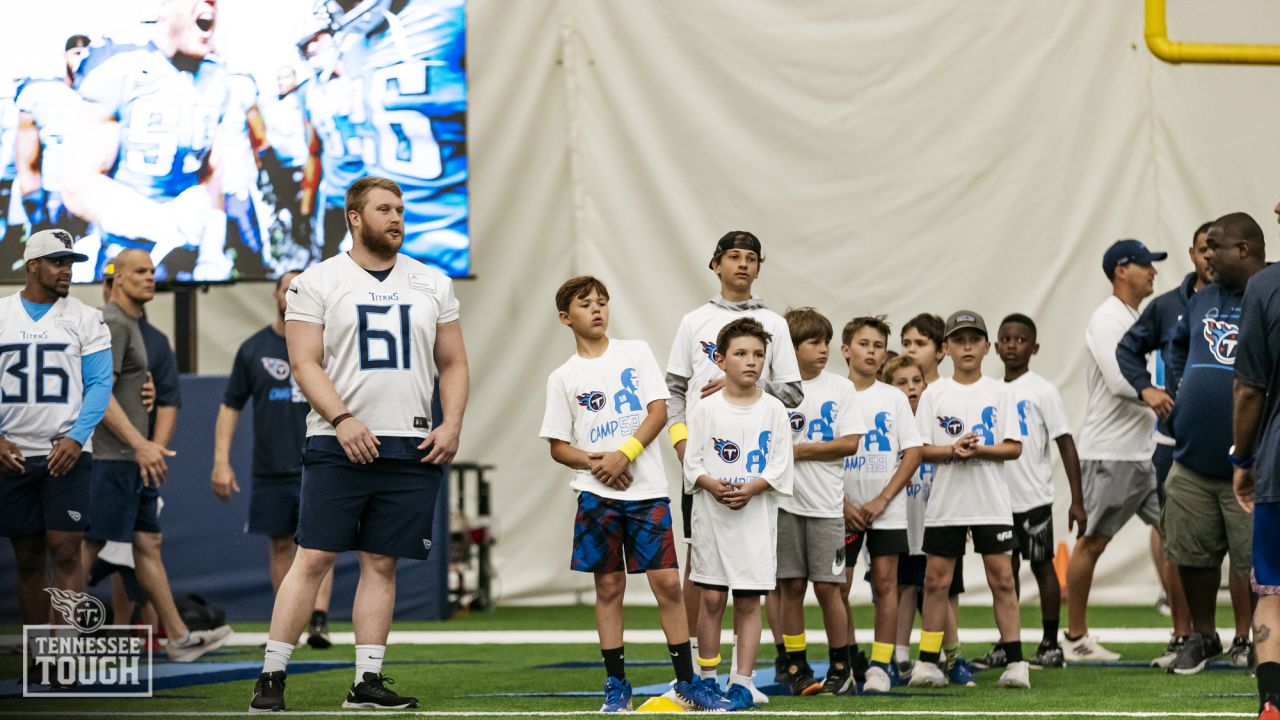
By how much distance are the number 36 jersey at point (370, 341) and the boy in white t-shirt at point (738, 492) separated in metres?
0.96

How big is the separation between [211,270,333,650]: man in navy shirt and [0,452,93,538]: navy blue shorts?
1579 mm

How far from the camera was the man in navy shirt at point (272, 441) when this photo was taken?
25.3ft

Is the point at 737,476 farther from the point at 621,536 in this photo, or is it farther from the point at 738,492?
the point at 621,536

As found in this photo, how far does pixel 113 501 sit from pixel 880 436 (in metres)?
3.45

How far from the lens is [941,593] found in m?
5.91

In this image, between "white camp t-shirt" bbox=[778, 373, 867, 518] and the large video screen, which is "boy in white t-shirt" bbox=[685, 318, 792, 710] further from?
the large video screen

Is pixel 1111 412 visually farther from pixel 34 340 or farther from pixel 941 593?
pixel 34 340

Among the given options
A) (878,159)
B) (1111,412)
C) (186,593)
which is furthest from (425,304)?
(878,159)

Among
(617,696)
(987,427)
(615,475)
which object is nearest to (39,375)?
(615,475)

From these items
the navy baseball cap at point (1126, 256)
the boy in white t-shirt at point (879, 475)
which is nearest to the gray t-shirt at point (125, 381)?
the boy in white t-shirt at point (879, 475)

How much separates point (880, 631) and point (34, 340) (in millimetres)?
3466

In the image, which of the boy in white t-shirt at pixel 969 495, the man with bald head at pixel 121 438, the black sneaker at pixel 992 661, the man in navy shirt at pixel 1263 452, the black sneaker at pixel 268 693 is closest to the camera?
the man in navy shirt at pixel 1263 452

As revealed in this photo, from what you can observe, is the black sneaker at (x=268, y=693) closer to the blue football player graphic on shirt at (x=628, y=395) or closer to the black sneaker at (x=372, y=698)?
the black sneaker at (x=372, y=698)

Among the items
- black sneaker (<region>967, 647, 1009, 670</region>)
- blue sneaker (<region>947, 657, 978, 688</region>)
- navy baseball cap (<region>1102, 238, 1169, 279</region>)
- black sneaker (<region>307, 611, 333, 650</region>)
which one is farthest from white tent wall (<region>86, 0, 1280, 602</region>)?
blue sneaker (<region>947, 657, 978, 688</region>)
